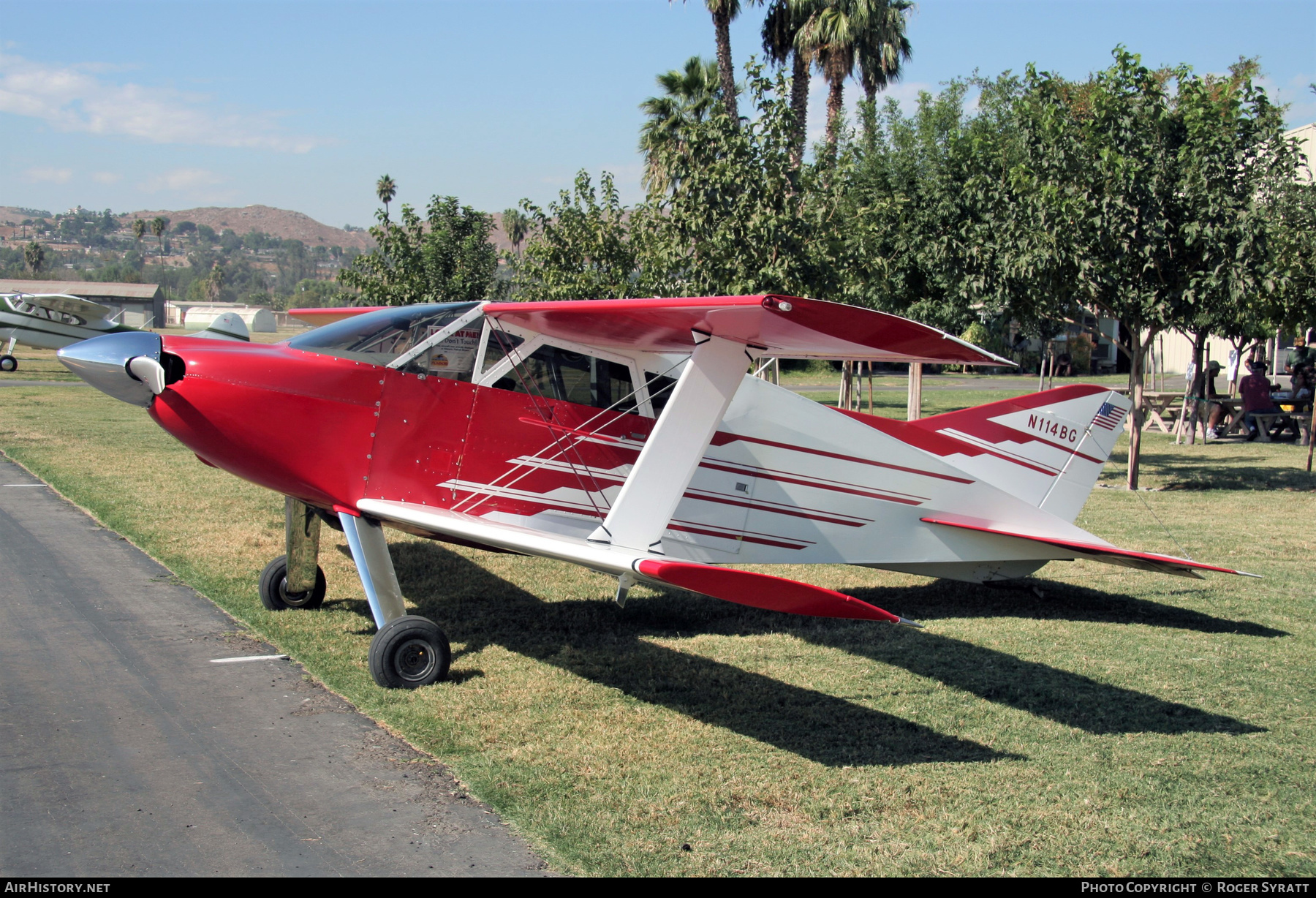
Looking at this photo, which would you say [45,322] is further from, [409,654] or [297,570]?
[409,654]

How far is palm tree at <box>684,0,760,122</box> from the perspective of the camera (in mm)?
24719

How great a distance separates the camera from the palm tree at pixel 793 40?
1116 inches

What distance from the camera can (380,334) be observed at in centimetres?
596

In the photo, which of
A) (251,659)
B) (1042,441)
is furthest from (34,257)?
(1042,441)

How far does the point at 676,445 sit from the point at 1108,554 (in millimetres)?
3328

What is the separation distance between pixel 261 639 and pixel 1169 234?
12.4 meters

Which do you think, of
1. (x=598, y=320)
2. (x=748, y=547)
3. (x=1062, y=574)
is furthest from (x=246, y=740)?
(x=1062, y=574)

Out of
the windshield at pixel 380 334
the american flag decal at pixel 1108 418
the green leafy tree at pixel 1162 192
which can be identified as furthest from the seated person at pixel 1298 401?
the windshield at pixel 380 334

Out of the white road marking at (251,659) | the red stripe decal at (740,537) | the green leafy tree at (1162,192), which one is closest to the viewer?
the white road marking at (251,659)

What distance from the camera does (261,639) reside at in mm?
6477

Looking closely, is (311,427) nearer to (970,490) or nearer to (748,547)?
(748,547)

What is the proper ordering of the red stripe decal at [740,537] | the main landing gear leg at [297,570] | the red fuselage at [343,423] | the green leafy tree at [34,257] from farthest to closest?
the green leafy tree at [34,257] → the main landing gear leg at [297,570] → the red stripe decal at [740,537] → the red fuselage at [343,423]

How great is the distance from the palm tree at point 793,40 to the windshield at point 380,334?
2442 centimetres

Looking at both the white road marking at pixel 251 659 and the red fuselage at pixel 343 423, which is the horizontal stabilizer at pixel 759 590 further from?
the white road marking at pixel 251 659
